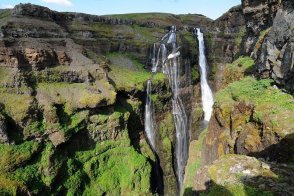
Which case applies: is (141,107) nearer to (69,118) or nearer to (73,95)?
(73,95)

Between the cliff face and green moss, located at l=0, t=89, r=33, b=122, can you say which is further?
green moss, located at l=0, t=89, r=33, b=122

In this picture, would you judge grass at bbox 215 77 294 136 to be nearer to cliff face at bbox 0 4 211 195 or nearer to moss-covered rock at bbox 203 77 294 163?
moss-covered rock at bbox 203 77 294 163

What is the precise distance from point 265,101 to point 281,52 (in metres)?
3.28

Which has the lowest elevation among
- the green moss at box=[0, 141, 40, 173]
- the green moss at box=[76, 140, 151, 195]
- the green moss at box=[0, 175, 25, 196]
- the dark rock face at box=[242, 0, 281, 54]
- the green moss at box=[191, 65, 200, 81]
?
the green moss at box=[76, 140, 151, 195]

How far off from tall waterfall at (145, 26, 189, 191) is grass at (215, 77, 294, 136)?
17.1m

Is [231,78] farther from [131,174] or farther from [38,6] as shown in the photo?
[38,6]

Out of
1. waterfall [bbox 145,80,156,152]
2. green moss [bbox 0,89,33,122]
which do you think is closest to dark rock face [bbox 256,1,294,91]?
waterfall [bbox 145,80,156,152]

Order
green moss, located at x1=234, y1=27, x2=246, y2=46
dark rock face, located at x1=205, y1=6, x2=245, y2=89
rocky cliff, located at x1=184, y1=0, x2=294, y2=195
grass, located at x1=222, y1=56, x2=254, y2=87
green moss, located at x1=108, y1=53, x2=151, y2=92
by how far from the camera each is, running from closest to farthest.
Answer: rocky cliff, located at x1=184, y1=0, x2=294, y2=195
grass, located at x1=222, y1=56, x2=254, y2=87
green moss, located at x1=108, y1=53, x2=151, y2=92
dark rock face, located at x1=205, y1=6, x2=245, y2=89
green moss, located at x1=234, y1=27, x2=246, y2=46

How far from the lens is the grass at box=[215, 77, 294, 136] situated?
46.7 ft

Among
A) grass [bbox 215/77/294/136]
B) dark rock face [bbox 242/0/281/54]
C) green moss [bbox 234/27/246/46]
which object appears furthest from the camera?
green moss [bbox 234/27/246/46]

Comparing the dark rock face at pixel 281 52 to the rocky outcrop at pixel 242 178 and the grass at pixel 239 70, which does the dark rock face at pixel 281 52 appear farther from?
the rocky outcrop at pixel 242 178

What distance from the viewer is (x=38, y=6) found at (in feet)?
129

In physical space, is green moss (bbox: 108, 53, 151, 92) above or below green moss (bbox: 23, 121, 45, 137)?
above

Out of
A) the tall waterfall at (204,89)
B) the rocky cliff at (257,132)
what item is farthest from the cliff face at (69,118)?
the rocky cliff at (257,132)
